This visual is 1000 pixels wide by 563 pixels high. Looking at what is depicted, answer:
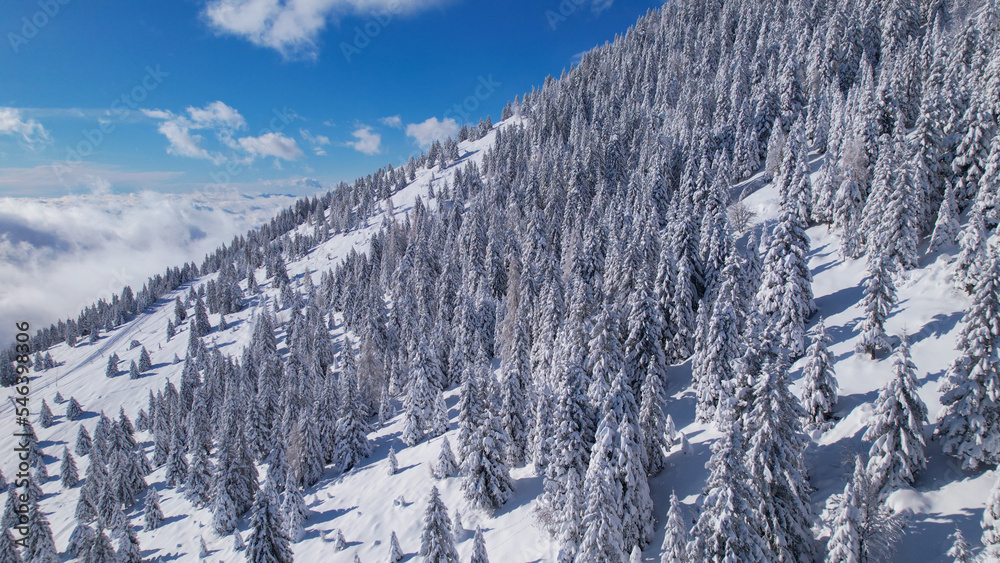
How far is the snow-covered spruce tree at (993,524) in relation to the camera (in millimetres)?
15000

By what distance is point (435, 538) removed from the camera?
2525 centimetres

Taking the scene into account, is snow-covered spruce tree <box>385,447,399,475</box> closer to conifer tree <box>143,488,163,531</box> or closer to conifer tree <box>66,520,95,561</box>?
conifer tree <box>66,520,95,561</box>

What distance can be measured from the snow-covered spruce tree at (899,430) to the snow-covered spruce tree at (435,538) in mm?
22418

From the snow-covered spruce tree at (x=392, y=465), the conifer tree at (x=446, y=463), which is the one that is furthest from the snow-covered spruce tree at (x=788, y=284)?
the snow-covered spruce tree at (x=392, y=465)

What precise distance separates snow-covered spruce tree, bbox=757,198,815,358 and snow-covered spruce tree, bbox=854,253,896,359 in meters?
4.67

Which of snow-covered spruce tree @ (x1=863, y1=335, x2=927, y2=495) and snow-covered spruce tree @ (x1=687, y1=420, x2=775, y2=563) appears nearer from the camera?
snow-covered spruce tree @ (x1=687, y1=420, x2=775, y2=563)

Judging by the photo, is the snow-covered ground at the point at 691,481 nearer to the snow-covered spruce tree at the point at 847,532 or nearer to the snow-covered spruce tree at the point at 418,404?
the snow-covered spruce tree at the point at 418,404

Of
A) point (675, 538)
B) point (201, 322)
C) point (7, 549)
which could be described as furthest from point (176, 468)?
point (201, 322)

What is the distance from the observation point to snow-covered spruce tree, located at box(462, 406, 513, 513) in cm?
3497

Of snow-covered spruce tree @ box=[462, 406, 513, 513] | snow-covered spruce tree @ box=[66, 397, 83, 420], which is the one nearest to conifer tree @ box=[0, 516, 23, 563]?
snow-covered spruce tree @ box=[462, 406, 513, 513]

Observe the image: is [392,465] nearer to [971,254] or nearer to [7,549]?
[7,549]

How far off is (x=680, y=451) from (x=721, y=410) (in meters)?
5.71

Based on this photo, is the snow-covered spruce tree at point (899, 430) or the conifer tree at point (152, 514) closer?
the snow-covered spruce tree at point (899, 430)

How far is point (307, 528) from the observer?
4256cm
